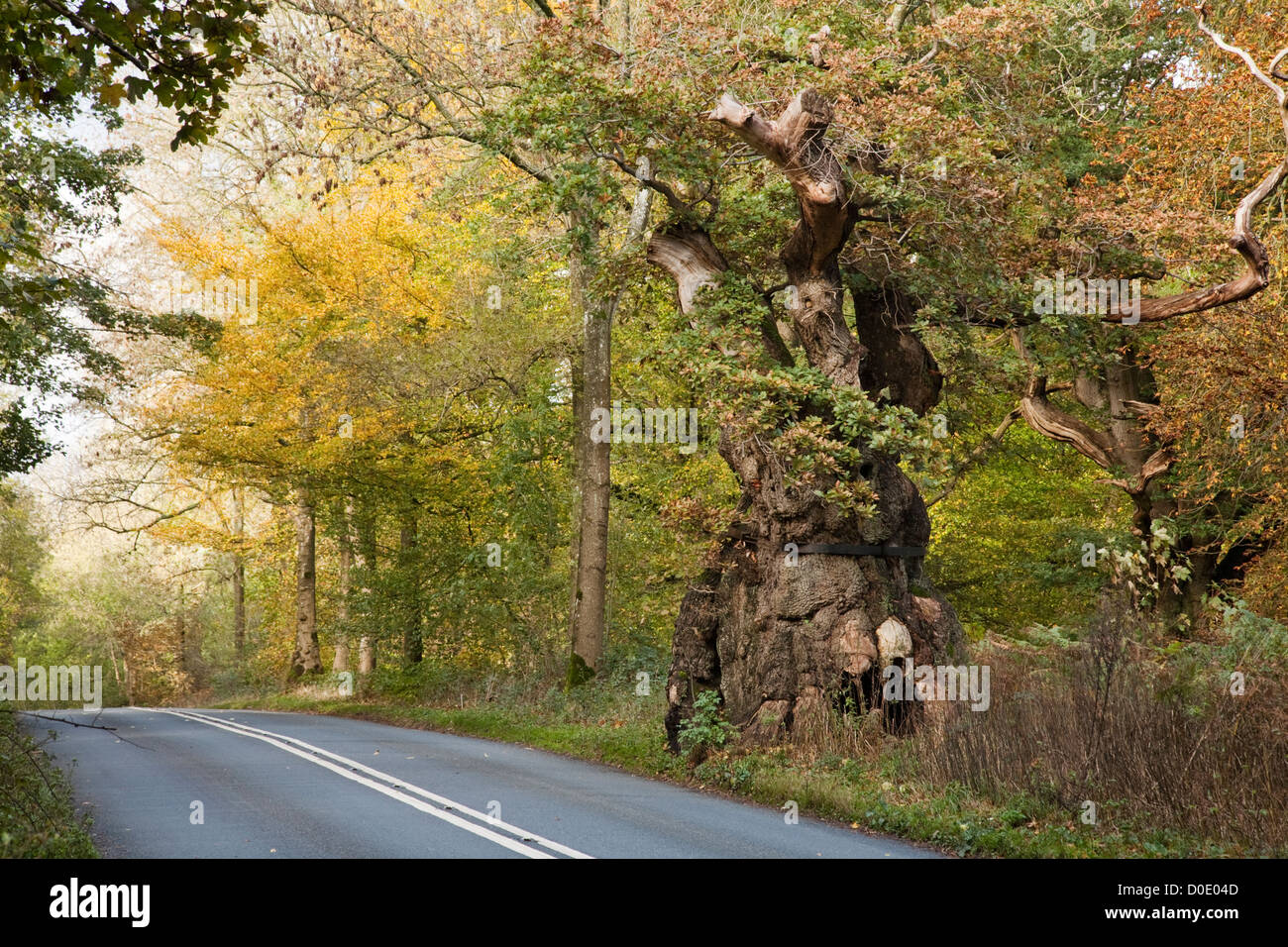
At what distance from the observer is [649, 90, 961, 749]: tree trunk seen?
11.9 meters

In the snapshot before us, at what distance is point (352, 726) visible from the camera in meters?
19.6

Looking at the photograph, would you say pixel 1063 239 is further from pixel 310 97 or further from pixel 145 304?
pixel 145 304

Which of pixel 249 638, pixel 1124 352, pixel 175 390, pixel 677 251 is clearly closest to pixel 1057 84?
pixel 1124 352

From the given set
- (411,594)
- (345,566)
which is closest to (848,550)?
(411,594)

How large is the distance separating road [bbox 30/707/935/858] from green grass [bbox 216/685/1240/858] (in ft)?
1.13

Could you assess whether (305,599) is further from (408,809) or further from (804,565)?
(408,809)

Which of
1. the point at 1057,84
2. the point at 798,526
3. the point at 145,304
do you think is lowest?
the point at 798,526

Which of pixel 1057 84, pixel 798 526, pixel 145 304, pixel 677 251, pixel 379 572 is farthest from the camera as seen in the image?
pixel 145 304

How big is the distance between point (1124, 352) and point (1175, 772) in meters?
13.9

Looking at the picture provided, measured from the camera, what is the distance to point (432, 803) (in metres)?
9.95

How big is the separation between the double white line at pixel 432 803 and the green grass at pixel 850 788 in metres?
2.86

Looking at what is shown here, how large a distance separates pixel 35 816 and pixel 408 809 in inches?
117

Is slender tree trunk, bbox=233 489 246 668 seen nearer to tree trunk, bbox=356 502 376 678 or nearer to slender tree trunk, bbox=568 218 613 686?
tree trunk, bbox=356 502 376 678

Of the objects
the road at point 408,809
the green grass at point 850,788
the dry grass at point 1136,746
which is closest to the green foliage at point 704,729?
the green grass at point 850,788
